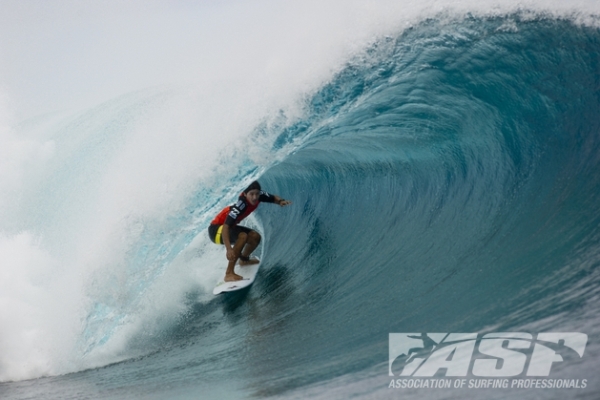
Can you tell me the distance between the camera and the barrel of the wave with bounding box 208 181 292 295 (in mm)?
6234

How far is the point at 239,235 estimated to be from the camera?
6496 mm

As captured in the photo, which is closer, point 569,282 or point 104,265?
point 569,282

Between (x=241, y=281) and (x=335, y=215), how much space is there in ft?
5.86

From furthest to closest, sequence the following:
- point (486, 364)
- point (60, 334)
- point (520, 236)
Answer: point (60, 334) < point (520, 236) < point (486, 364)

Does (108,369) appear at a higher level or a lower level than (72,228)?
lower

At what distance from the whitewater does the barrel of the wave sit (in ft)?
0.70

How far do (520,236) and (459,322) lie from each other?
143 centimetres

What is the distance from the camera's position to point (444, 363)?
146 inches

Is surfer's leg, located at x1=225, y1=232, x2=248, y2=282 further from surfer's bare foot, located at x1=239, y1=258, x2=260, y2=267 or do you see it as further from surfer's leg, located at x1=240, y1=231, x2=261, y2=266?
surfer's bare foot, located at x1=239, y1=258, x2=260, y2=267

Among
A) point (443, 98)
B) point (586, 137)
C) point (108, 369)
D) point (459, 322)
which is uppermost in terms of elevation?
point (443, 98)

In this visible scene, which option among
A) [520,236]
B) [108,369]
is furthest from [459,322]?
[108,369]

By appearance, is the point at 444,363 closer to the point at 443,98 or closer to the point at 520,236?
the point at 520,236

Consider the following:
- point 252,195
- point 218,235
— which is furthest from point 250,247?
point 252,195

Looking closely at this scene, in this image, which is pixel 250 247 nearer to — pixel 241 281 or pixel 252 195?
pixel 241 281
